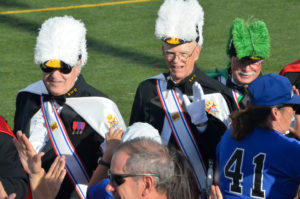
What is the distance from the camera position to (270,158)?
4.41 m

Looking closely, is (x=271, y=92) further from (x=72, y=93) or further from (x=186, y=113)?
(x=72, y=93)

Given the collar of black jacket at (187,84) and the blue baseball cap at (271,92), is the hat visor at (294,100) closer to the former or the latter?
the blue baseball cap at (271,92)

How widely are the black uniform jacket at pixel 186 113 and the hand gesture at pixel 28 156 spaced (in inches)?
46.6

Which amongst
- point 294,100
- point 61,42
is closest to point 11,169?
point 61,42

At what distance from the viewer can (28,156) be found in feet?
15.0

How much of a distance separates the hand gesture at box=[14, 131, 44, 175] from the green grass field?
4365mm

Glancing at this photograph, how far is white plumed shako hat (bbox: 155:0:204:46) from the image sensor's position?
5488 millimetres

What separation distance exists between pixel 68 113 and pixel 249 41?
5.53 feet

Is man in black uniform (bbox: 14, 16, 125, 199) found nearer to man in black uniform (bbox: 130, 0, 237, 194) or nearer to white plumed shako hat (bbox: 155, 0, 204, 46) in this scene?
man in black uniform (bbox: 130, 0, 237, 194)

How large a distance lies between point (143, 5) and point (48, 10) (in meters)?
1.79

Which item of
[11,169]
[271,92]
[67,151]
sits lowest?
[67,151]

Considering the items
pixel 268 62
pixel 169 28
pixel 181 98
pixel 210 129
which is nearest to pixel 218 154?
pixel 210 129

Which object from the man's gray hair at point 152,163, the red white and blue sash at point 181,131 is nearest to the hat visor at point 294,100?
the red white and blue sash at point 181,131

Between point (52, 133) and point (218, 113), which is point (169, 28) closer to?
point (218, 113)
